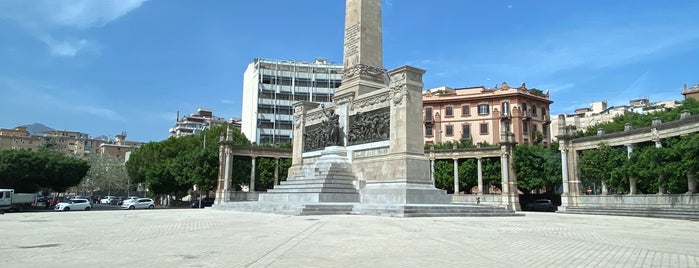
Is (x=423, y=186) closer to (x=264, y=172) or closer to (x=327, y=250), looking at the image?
(x=327, y=250)

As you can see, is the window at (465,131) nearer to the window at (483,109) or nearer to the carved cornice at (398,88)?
the window at (483,109)

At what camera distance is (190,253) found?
830 centimetres

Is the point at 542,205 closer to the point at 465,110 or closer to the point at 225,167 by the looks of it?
the point at 225,167

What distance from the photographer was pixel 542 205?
40.5 m

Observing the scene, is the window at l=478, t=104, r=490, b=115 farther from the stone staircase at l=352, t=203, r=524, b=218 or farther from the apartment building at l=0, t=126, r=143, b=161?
the apartment building at l=0, t=126, r=143, b=161

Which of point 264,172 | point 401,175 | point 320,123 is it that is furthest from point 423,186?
point 264,172

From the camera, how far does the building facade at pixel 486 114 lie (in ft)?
207

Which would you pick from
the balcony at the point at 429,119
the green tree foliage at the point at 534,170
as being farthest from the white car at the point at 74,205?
the balcony at the point at 429,119

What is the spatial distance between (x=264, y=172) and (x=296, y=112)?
50.7ft

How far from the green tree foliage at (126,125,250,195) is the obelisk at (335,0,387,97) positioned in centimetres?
1980

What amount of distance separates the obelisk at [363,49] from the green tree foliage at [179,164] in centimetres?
1980

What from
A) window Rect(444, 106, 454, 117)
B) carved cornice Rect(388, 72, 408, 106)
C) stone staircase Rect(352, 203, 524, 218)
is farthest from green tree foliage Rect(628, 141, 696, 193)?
window Rect(444, 106, 454, 117)

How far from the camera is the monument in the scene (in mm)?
21875

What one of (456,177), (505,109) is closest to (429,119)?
(505,109)
